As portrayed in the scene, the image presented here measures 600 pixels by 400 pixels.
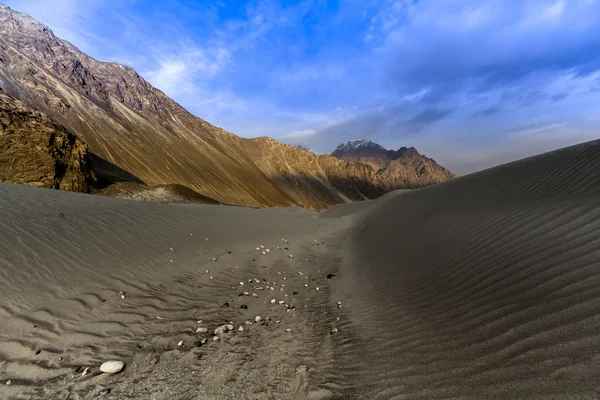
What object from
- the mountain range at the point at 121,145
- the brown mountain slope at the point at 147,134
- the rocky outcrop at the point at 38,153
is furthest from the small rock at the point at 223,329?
the brown mountain slope at the point at 147,134

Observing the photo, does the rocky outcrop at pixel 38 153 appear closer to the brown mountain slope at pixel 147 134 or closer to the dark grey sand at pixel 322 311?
the brown mountain slope at pixel 147 134

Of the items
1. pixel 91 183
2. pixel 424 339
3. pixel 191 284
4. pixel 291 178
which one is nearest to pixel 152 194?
pixel 91 183

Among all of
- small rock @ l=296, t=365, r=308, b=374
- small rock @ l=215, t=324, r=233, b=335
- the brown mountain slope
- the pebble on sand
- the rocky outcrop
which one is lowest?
small rock @ l=296, t=365, r=308, b=374

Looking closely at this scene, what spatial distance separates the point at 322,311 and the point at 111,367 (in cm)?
310

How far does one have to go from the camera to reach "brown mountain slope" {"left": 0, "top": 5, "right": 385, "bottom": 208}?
217 ft

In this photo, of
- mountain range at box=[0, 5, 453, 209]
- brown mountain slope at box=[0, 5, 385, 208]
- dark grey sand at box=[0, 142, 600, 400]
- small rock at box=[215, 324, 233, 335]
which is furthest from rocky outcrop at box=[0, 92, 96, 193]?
small rock at box=[215, 324, 233, 335]

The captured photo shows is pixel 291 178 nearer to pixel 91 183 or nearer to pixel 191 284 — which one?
pixel 91 183

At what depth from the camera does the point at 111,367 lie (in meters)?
3.17

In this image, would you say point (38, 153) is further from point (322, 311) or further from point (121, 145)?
point (121, 145)

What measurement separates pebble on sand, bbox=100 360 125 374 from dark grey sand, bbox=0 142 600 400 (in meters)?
0.05

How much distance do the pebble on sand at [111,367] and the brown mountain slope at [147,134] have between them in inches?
1948

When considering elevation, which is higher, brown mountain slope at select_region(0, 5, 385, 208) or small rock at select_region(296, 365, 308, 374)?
brown mountain slope at select_region(0, 5, 385, 208)

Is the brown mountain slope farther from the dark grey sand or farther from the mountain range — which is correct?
the dark grey sand

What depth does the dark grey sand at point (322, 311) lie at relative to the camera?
8.89ft
